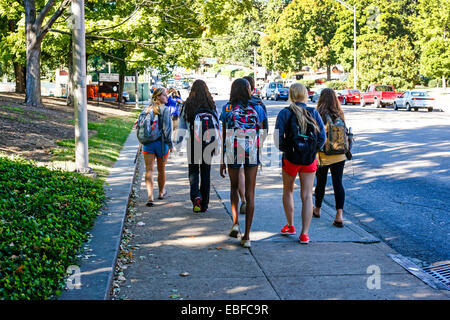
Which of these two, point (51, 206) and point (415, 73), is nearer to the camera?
point (51, 206)

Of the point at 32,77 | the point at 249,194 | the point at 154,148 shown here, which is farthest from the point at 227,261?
the point at 32,77

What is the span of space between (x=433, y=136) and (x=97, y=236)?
549 inches

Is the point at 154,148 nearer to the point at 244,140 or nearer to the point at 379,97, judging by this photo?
the point at 244,140

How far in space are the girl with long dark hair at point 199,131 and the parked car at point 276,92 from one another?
4465 centimetres

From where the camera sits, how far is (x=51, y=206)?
6512mm

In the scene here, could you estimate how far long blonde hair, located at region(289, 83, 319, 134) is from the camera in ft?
20.8

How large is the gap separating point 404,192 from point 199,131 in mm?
4083

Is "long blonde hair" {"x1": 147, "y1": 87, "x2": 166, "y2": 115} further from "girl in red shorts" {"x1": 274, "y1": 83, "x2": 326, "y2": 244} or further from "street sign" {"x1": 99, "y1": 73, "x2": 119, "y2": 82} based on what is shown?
"street sign" {"x1": 99, "y1": 73, "x2": 119, "y2": 82}

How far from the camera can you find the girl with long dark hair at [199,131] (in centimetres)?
753

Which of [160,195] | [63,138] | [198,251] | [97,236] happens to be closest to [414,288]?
[198,251]

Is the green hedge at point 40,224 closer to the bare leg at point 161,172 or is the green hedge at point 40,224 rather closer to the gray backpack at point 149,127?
the bare leg at point 161,172

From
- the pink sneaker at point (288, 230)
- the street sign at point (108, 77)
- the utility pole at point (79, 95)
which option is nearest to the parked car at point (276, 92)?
the street sign at point (108, 77)
